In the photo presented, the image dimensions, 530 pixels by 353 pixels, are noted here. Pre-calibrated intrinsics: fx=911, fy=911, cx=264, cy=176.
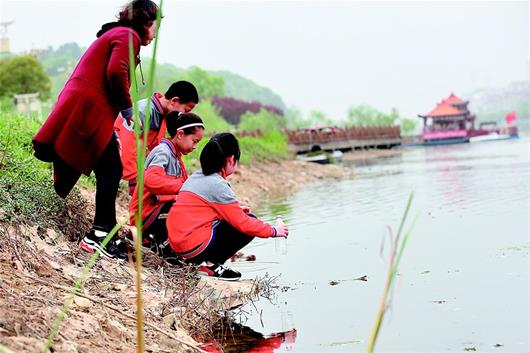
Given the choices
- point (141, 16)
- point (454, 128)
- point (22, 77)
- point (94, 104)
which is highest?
point (22, 77)

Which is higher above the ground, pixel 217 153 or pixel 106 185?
pixel 217 153

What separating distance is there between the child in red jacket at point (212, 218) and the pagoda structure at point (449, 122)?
56992 millimetres

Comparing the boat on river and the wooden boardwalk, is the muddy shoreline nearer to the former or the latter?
the wooden boardwalk

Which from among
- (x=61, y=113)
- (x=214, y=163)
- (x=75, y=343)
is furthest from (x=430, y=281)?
(x=75, y=343)

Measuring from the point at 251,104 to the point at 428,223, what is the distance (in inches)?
2220

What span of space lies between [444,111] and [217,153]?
63.2 metres

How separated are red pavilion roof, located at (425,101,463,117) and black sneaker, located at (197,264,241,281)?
61.0 meters

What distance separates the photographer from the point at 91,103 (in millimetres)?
4551

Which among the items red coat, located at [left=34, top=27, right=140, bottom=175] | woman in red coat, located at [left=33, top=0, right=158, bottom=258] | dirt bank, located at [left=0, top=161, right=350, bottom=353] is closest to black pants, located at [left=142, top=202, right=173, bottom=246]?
dirt bank, located at [left=0, top=161, right=350, bottom=353]

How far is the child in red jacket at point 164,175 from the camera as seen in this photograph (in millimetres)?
5258

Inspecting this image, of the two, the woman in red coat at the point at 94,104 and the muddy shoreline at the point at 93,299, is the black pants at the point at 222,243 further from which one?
the woman in red coat at the point at 94,104

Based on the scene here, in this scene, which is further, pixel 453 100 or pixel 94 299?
pixel 453 100

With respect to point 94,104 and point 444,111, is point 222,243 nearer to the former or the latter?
point 94,104

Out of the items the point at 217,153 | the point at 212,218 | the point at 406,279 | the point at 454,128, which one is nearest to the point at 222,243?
the point at 212,218
